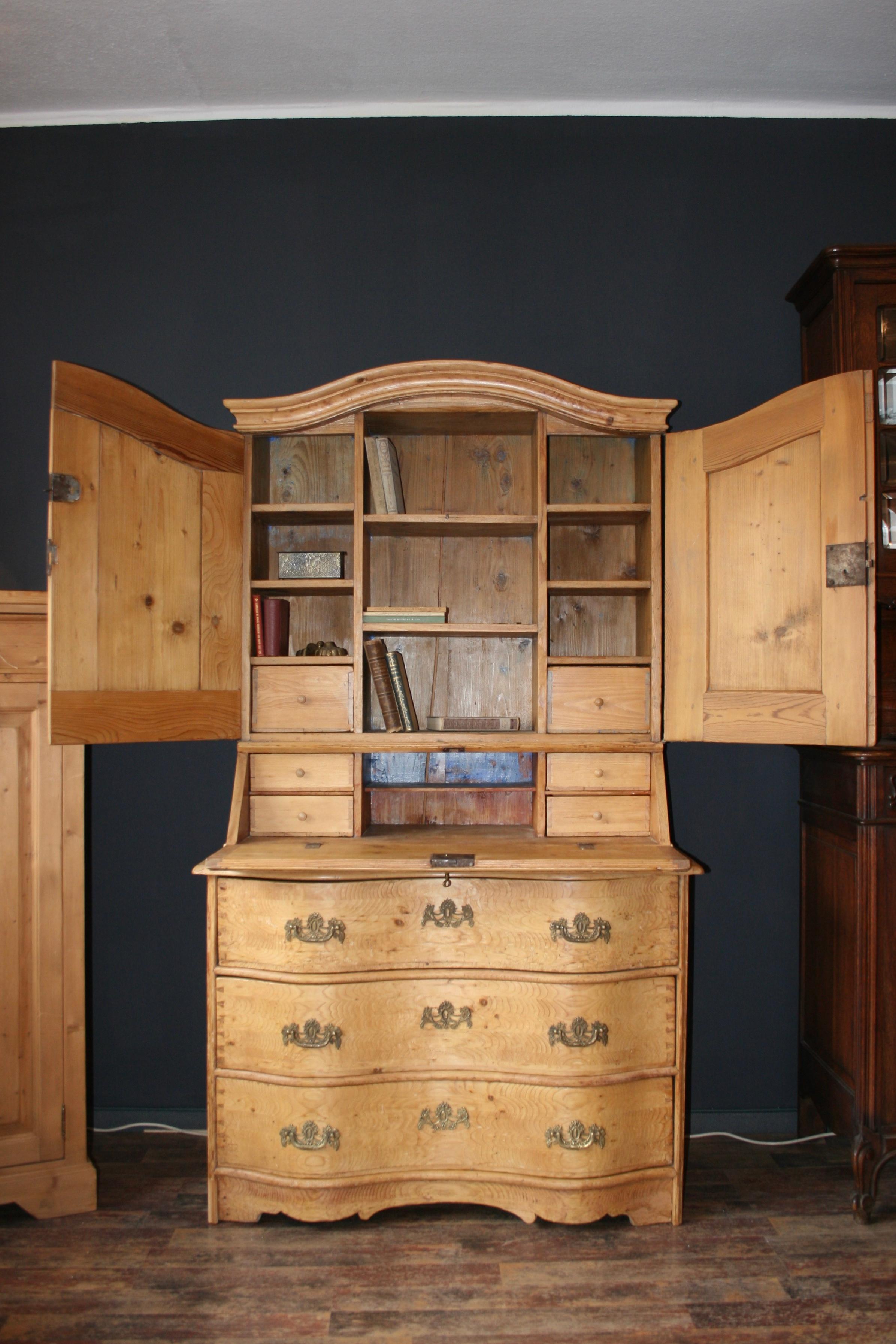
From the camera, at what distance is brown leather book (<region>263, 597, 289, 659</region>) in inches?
88.8

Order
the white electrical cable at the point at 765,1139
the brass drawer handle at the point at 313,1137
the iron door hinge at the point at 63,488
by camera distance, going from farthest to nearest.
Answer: the white electrical cable at the point at 765,1139 → the brass drawer handle at the point at 313,1137 → the iron door hinge at the point at 63,488

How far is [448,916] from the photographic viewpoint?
201cm

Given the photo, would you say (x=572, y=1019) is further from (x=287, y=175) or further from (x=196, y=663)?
(x=287, y=175)

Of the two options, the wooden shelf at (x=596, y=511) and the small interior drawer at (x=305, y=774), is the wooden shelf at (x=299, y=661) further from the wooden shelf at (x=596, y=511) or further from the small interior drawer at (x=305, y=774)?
the wooden shelf at (x=596, y=511)

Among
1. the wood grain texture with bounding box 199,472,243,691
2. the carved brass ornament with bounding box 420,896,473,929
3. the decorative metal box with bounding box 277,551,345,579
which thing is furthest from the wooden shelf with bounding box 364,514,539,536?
the carved brass ornament with bounding box 420,896,473,929

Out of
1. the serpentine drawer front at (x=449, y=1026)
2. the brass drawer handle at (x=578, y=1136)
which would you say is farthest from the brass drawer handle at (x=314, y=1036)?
the brass drawer handle at (x=578, y=1136)

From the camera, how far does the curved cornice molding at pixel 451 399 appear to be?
216cm

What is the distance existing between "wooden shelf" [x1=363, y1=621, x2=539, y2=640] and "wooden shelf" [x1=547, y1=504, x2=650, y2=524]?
0.33 m

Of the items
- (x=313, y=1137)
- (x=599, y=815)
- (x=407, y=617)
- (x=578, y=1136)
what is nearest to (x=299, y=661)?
(x=407, y=617)

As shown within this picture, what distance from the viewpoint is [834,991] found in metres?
2.23

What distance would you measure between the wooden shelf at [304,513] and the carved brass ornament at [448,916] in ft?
3.47

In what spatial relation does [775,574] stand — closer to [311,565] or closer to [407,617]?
[407,617]

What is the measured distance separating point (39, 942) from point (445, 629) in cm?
134

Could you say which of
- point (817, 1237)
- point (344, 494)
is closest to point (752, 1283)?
point (817, 1237)
